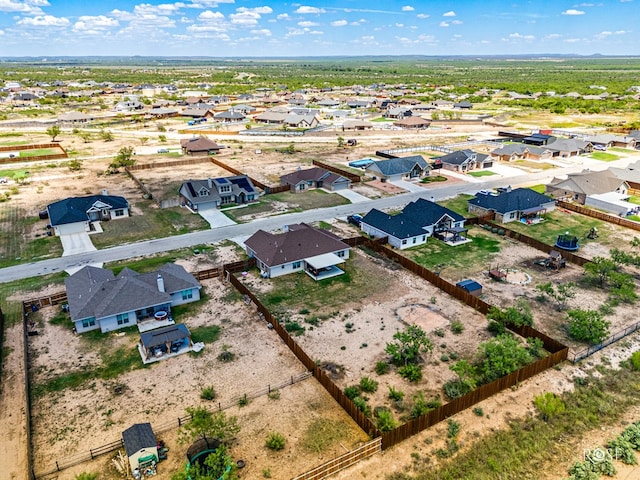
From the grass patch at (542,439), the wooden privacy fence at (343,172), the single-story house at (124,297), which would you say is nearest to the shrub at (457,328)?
the grass patch at (542,439)

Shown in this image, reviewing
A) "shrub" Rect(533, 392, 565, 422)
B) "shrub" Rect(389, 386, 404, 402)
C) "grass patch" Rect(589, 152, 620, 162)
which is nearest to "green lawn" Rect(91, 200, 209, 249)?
"shrub" Rect(389, 386, 404, 402)

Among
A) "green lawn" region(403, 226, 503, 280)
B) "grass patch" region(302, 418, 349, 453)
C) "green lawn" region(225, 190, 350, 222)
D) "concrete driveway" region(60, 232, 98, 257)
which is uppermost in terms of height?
"green lawn" region(225, 190, 350, 222)

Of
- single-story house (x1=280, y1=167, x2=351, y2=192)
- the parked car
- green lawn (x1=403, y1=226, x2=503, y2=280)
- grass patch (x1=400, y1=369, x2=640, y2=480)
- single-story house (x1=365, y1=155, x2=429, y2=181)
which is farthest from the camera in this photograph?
single-story house (x1=365, y1=155, x2=429, y2=181)

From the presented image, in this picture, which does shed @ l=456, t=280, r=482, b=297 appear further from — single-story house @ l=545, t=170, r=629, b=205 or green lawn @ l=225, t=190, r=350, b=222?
single-story house @ l=545, t=170, r=629, b=205

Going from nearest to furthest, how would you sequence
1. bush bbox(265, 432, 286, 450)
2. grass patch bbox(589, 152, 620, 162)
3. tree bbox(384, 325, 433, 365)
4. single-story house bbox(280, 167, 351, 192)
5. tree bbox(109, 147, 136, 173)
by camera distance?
bush bbox(265, 432, 286, 450)
tree bbox(384, 325, 433, 365)
single-story house bbox(280, 167, 351, 192)
tree bbox(109, 147, 136, 173)
grass patch bbox(589, 152, 620, 162)

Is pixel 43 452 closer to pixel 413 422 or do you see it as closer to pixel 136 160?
pixel 413 422

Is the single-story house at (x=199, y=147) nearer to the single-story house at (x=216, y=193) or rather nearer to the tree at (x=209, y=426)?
the single-story house at (x=216, y=193)
